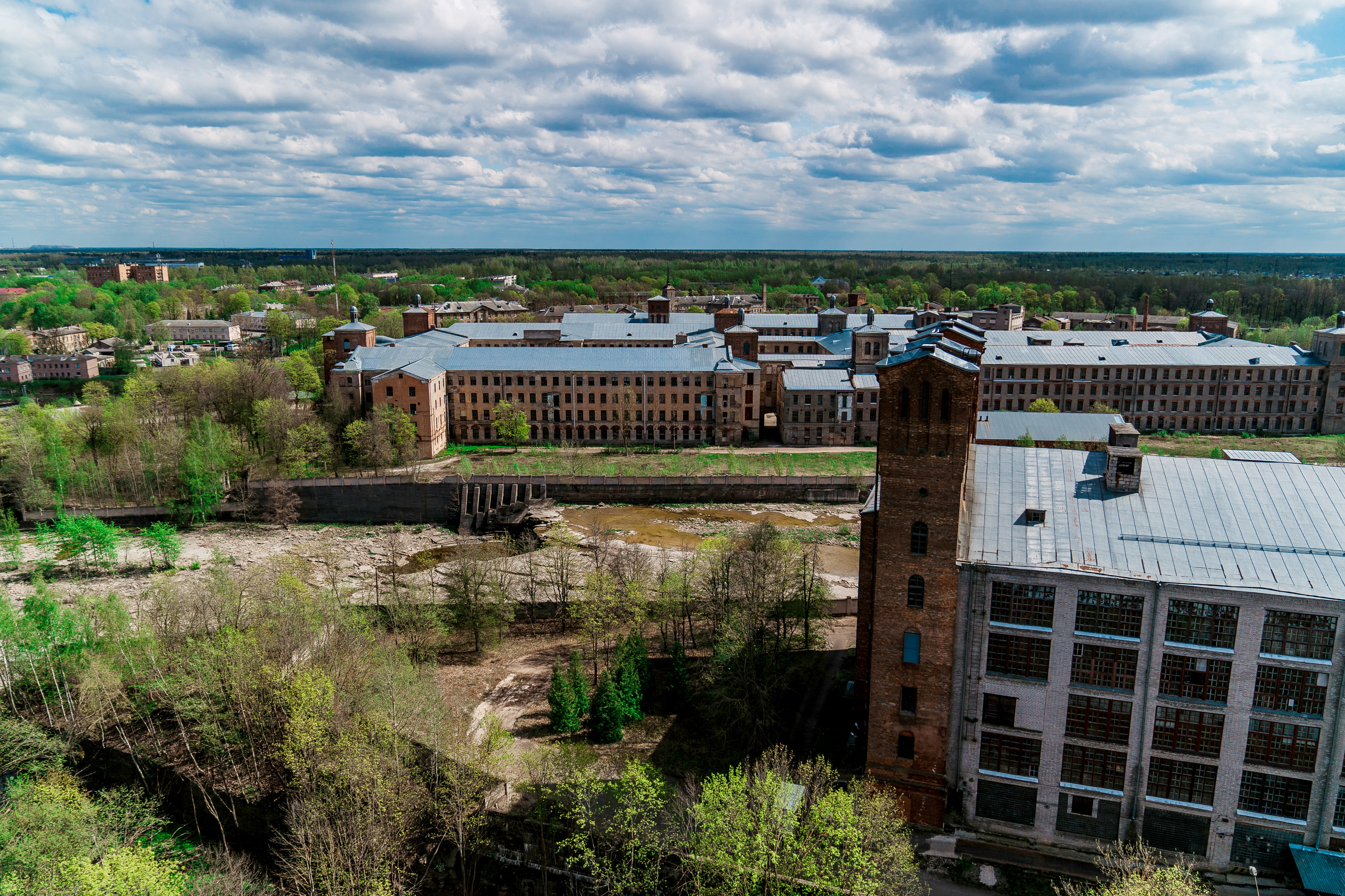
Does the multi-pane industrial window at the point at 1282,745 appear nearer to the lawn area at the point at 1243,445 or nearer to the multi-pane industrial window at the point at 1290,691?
the multi-pane industrial window at the point at 1290,691

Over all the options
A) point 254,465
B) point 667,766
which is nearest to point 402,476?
point 254,465

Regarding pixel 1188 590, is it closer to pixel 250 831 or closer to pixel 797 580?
pixel 797 580

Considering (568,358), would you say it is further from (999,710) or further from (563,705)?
(999,710)

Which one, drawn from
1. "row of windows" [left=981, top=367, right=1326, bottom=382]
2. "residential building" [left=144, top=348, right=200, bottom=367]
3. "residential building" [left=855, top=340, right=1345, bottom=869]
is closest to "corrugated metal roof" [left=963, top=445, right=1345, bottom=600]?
"residential building" [left=855, top=340, right=1345, bottom=869]

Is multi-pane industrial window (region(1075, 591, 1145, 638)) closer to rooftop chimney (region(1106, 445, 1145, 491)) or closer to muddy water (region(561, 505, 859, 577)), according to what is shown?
rooftop chimney (region(1106, 445, 1145, 491))

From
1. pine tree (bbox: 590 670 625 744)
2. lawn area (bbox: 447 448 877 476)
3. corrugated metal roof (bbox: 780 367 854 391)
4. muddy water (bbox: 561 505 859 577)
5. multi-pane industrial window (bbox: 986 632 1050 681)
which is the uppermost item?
corrugated metal roof (bbox: 780 367 854 391)

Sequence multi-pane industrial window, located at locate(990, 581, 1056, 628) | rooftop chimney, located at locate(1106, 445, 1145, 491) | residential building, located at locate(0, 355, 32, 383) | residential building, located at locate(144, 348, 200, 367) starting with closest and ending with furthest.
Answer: multi-pane industrial window, located at locate(990, 581, 1056, 628), rooftop chimney, located at locate(1106, 445, 1145, 491), residential building, located at locate(144, 348, 200, 367), residential building, located at locate(0, 355, 32, 383)

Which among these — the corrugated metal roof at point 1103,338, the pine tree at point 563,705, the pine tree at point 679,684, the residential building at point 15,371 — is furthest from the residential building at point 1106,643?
the residential building at point 15,371

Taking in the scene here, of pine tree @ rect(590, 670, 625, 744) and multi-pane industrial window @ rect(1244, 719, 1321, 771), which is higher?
multi-pane industrial window @ rect(1244, 719, 1321, 771)
